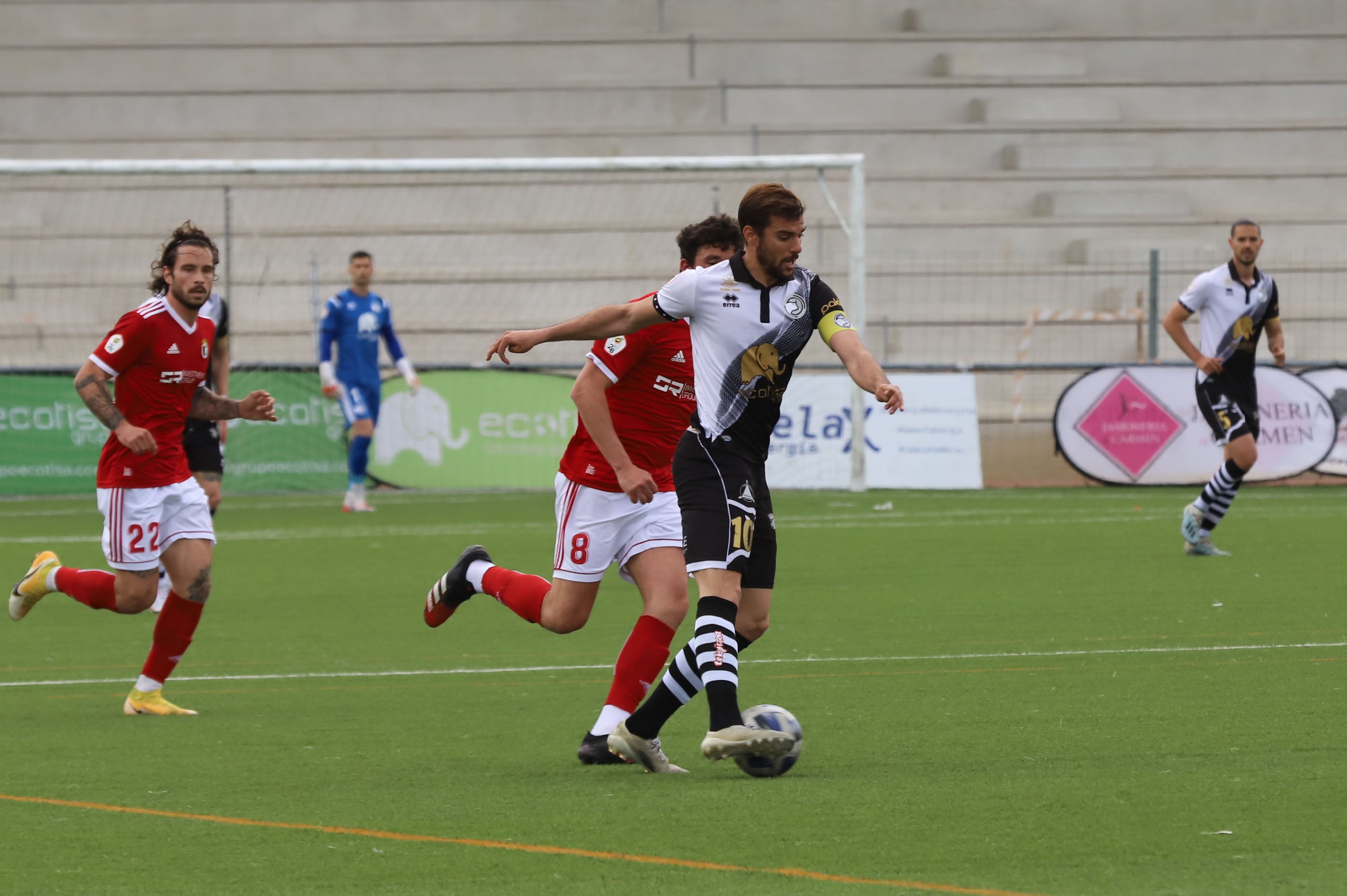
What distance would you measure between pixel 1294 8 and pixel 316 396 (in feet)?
63.2

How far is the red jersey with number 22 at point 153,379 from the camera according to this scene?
766 centimetres

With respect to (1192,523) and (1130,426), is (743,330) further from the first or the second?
(1130,426)

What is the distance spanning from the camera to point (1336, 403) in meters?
19.5

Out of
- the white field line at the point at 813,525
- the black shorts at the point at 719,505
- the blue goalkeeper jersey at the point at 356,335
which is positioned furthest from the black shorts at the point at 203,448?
the black shorts at the point at 719,505

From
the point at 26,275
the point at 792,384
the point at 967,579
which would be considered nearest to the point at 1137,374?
the point at 792,384

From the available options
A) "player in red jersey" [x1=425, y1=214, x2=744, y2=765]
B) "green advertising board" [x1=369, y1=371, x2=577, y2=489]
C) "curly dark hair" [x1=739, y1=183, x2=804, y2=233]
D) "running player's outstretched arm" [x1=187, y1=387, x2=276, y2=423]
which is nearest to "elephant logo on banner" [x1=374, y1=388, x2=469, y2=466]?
"green advertising board" [x1=369, y1=371, x2=577, y2=489]

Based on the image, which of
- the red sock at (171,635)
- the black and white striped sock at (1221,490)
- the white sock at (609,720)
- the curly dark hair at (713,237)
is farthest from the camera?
the black and white striped sock at (1221,490)

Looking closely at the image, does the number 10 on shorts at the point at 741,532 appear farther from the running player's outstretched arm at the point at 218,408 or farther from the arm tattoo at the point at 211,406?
the arm tattoo at the point at 211,406

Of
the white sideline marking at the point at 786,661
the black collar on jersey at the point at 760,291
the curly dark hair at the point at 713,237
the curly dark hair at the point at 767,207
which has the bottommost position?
the white sideline marking at the point at 786,661

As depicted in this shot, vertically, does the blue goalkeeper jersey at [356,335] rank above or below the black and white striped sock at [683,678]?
above

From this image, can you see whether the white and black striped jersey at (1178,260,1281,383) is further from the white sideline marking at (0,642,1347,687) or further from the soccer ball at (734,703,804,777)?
the soccer ball at (734,703,804,777)

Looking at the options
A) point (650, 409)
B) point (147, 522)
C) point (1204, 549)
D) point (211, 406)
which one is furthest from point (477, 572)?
point (1204, 549)

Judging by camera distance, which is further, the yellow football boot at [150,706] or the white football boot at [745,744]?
the yellow football boot at [150,706]

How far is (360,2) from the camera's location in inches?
1180
